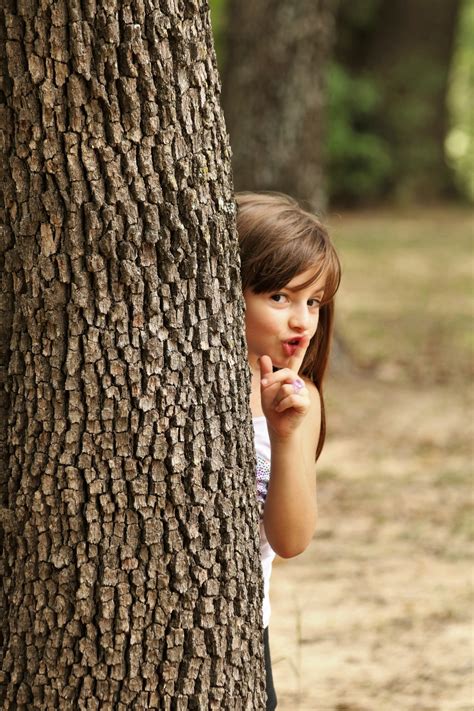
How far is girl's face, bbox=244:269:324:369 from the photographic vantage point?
2283mm

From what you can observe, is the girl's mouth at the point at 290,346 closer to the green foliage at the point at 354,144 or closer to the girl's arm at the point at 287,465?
the girl's arm at the point at 287,465

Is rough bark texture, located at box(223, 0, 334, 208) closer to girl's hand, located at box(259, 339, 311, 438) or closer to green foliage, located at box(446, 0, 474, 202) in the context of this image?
girl's hand, located at box(259, 339, 311, 438)

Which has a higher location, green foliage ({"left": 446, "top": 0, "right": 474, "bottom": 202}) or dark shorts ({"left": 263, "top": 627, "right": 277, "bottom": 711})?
dark shorts ({"left": 263, "top": 627, "right": 277, "bottom": 711})

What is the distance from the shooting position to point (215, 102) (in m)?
1.97

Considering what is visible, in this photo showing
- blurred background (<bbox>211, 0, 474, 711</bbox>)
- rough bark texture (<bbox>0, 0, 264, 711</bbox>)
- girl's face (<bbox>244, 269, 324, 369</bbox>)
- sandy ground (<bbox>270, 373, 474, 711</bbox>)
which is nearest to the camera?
rough bark texture (<bbox>0, 0, 264, 711</bbox>)

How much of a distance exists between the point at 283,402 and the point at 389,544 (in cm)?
317

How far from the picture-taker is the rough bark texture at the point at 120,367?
6.00ft

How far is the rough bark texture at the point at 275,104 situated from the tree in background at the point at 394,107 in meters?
11.1

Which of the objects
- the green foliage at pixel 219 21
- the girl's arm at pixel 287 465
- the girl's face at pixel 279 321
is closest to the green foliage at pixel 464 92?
the green foliage at pixel 219 21

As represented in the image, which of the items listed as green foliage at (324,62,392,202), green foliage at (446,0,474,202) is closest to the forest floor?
green foliage at (324,62,392,202)

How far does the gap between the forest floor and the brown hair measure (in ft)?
2.67

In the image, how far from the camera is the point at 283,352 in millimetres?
2303

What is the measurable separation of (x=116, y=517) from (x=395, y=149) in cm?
1812

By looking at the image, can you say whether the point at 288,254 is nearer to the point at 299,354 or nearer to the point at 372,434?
the point at 299,354
